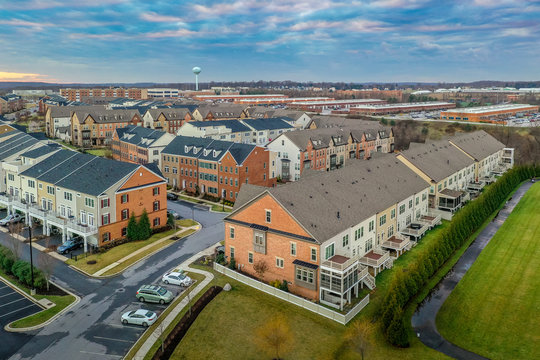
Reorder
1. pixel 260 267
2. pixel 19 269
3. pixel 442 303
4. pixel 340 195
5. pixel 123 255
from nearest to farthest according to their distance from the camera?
pixel 442 303 < pixel 260 267 < pixel 19 269 < pixel 340 195 < pixel 123 255

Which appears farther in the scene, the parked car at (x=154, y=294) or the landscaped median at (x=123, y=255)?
the landscaped median at (x=123, y=255)

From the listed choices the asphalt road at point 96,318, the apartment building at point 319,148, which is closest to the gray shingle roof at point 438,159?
the apartment building at point 319,148

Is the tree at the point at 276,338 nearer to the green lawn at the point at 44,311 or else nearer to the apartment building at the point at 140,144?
the green lawn at the point at 44,311

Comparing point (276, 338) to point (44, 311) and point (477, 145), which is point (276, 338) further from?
point (477, 145)

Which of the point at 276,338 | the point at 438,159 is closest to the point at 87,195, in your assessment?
the point at 276,338

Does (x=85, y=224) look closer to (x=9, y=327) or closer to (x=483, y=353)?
(x=9, y=327)

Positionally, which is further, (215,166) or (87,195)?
(215,166)
